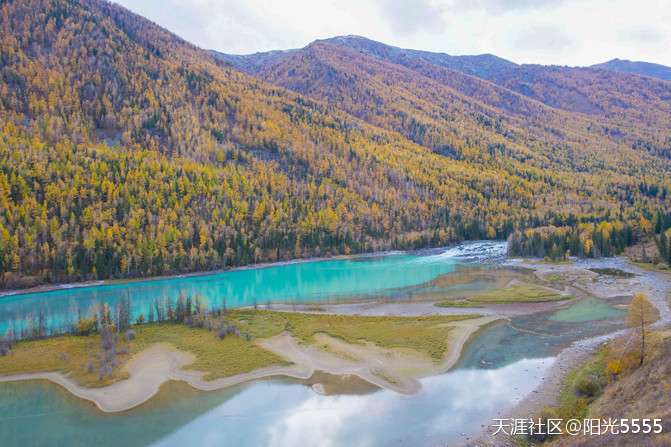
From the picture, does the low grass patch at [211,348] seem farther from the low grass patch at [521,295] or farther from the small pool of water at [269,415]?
the low grass patch at [521,295]

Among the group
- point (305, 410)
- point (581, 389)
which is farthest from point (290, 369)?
point (581, 389)

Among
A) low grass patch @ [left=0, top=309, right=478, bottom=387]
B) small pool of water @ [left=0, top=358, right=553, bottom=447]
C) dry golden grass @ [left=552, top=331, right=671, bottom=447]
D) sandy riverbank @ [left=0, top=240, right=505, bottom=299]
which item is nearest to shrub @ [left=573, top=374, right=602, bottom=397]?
dry golden grass @ [left=552, top=331, right=671, bottom=447]

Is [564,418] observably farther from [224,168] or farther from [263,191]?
[224,168]

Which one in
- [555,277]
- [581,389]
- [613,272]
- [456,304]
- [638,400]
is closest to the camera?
[638,400]

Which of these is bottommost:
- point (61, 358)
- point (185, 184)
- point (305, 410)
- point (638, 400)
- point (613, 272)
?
point (305, 410)

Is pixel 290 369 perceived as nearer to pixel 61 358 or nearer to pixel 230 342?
pixel 230 342

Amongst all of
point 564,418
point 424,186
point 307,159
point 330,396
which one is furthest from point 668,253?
point 307,159

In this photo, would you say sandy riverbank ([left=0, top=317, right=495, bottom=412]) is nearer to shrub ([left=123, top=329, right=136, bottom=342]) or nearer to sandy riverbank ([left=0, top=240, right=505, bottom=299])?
shrub ([left=123, top=329, right=136, bottom=342])
